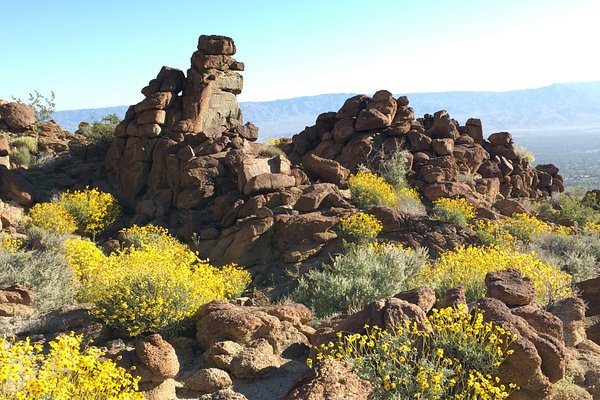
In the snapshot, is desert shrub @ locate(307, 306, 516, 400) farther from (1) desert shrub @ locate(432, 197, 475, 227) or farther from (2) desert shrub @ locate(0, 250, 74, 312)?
(1) desert shrub @ locate(432, 197, 475, 227)

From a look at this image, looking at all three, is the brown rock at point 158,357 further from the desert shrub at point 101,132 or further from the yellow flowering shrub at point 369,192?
the desert shrub at point 101,132

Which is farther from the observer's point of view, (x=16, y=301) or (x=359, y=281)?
(x=359, y=281)

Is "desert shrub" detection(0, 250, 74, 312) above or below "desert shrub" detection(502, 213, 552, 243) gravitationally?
above

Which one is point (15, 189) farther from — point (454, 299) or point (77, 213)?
point (454, 299)

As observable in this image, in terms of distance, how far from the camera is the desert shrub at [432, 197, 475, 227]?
1560 cm

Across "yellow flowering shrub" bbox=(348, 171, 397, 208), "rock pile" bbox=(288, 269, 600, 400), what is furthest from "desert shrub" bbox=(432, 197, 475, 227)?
"rock pile" bbox=(288, 269, 600, 400)

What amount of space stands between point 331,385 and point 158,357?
6.91ft

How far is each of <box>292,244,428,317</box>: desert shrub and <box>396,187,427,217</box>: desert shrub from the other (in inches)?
226

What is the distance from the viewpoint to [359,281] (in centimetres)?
902

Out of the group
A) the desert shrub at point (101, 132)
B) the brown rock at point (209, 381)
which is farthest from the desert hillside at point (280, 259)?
the desert shrub at point (101, 132)

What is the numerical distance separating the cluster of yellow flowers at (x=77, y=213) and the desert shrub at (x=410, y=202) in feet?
32.5

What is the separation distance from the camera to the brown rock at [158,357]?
18.1 ft

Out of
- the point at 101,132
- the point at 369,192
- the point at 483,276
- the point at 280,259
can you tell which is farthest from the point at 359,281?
the point at 101,132

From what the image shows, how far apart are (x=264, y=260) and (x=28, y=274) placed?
6.09 metres
